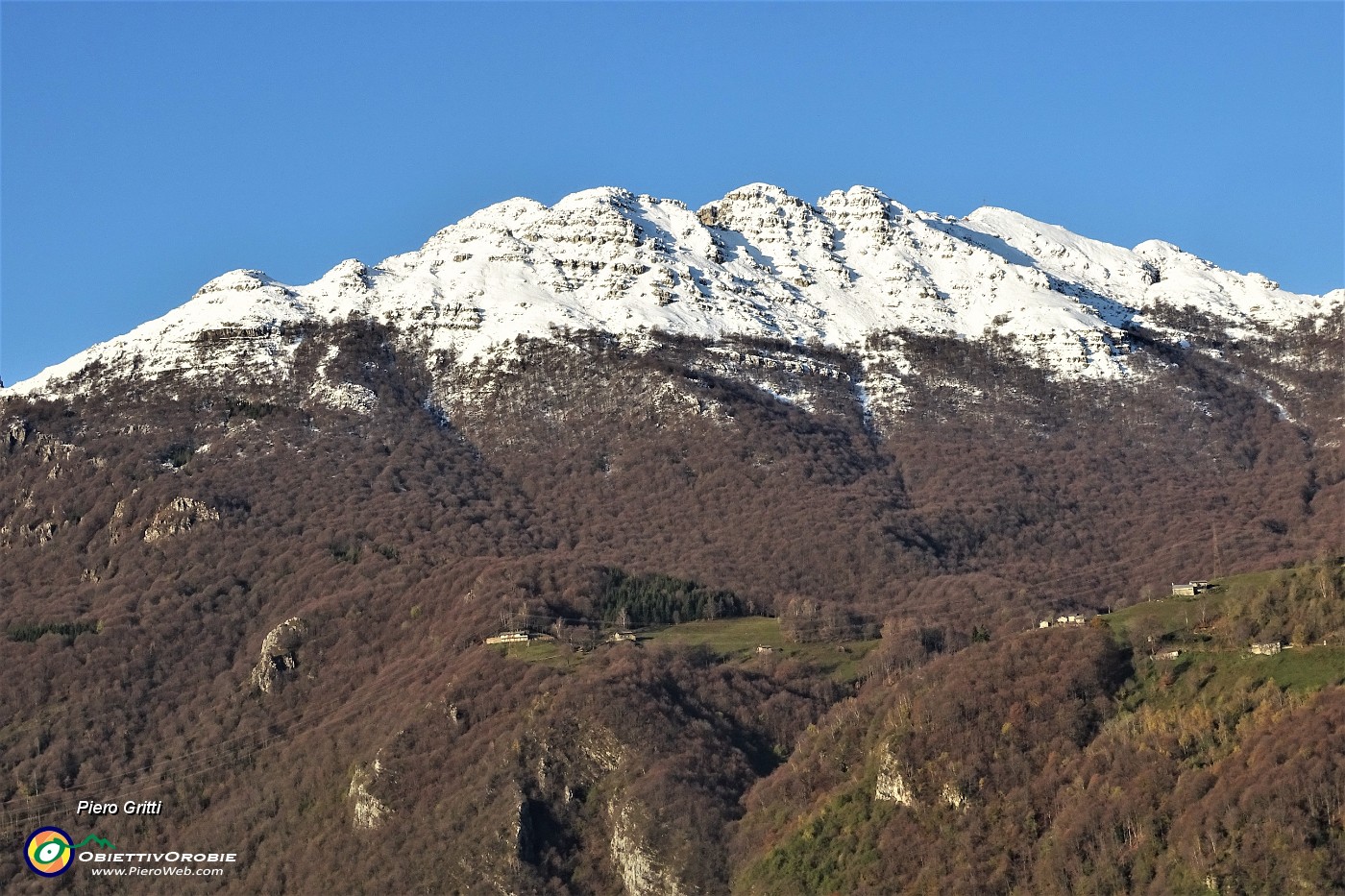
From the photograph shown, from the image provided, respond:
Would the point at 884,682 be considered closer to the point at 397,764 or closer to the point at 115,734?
the point at 397,764

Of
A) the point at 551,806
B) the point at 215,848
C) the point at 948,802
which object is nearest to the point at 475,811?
the point at 551,806

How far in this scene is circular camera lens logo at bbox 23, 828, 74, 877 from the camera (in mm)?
179500

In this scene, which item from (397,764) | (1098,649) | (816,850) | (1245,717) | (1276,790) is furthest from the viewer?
(397,764)

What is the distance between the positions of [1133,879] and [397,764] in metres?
66.6

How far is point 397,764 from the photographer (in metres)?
176

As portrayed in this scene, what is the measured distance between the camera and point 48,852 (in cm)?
18212

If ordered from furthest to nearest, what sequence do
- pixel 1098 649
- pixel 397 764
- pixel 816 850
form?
pixel 397 764 → pixel 1098 649 → pixel 816 850

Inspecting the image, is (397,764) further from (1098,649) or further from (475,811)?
(1098,649)

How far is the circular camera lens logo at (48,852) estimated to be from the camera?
180 metres

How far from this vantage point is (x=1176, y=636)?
163 m

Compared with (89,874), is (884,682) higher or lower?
higher

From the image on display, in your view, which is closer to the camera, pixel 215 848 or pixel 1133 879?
pixel 1133 879

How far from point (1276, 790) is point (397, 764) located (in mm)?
74246

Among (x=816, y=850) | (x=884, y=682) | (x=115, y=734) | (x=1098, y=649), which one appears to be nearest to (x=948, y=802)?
(x=816, y=850)
